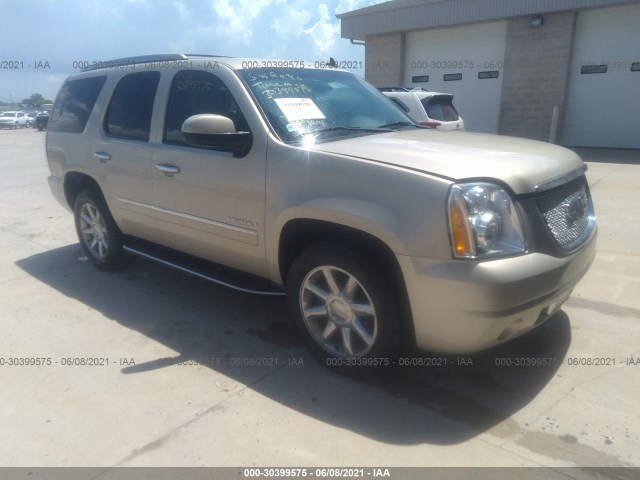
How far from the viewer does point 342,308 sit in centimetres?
303

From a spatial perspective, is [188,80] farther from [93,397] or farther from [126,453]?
[126,453]

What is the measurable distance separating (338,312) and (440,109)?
712cm

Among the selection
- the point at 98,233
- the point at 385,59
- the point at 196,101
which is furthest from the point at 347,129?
the point at 385,59

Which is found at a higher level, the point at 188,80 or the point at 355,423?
the point at 188,80

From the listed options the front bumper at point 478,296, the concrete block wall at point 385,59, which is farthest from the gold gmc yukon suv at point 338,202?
the concrete block wall at point 385,59

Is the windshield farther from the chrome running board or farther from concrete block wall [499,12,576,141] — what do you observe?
concrete block wall [499,12,576,141]

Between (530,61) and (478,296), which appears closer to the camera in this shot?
(478,296)

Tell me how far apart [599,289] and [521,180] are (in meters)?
2.28

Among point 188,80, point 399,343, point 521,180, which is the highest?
point 188,80

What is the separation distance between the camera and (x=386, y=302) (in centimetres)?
277

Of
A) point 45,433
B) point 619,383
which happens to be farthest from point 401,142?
point 45,433

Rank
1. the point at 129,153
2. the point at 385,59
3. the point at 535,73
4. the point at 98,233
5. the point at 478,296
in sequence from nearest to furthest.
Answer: the point at 478,296 → the point at 129,153 → the point at 98,233 → the point at 535,73 → the point at 385,59

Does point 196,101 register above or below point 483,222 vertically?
above

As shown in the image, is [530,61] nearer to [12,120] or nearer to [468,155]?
[468,155]
